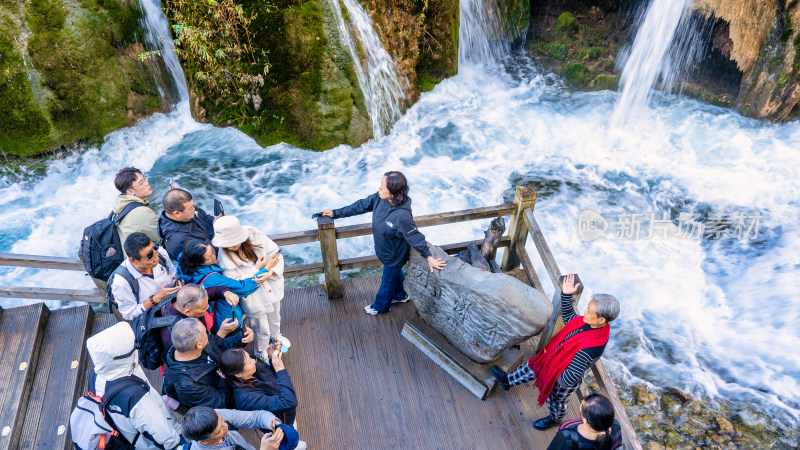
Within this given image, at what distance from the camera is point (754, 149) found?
10.3m

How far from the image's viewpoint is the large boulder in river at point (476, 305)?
12.9 feet

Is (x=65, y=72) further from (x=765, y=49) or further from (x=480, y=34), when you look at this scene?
(x=765, y=49)

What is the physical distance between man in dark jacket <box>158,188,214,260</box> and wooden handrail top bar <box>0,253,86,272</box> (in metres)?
1.12

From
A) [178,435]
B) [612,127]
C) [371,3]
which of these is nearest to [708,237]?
[612,127]

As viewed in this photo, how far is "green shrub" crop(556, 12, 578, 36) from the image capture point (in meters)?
14.1

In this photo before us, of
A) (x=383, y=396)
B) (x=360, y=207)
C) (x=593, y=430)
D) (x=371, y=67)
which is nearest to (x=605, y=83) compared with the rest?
(x=371, y=67)

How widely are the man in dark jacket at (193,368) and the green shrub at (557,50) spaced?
45.5 ft

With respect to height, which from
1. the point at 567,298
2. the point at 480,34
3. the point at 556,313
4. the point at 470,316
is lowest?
the point at 556,313

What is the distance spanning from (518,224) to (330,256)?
2.15m

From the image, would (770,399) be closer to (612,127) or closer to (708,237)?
(708,237)

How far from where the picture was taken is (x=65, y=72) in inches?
364

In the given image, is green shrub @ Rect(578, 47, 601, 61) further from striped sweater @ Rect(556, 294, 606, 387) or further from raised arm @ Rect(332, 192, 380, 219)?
striped sweater @ Rect(556, 294, 606, 387)

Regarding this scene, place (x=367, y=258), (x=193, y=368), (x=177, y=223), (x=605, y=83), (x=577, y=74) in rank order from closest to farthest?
1. (x=193, y=368)
2. (x=177, y=223)
3. (x=367, y=258)
4. (x=605, y=83)
5. (x=577, y=74)

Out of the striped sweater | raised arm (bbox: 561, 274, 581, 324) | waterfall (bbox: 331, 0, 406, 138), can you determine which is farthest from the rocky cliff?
the striped sweater
